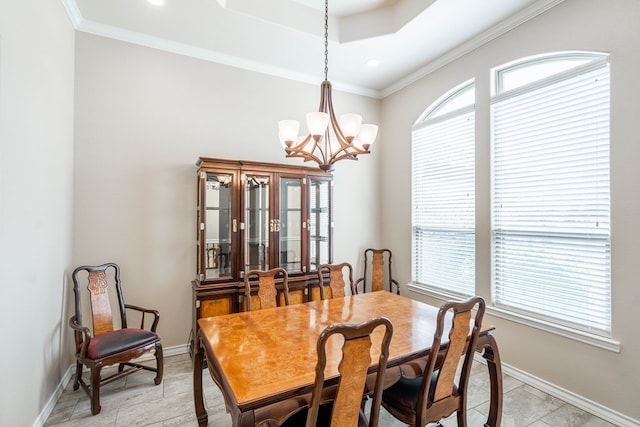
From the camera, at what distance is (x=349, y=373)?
1327 mm

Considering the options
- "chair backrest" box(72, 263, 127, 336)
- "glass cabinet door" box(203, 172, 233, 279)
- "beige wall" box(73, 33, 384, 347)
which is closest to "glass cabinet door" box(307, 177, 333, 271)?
"beige wall" box(73, 33, 384, 347)

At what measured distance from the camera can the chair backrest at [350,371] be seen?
124 cm

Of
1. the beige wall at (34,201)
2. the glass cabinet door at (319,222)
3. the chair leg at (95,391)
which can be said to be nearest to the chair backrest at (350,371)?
the beige wall at (34,201)

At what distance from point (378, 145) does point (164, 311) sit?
363cm

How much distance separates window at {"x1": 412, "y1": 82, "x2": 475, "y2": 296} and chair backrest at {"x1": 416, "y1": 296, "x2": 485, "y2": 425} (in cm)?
175

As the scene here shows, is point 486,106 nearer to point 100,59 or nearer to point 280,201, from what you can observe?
point 280,201

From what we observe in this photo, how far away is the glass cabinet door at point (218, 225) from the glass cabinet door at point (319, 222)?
0.97 meters

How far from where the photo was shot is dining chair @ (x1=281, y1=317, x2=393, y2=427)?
1.24m

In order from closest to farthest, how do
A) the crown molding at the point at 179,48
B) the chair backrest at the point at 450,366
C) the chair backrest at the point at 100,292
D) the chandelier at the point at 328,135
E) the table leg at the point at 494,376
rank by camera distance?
A: the chair backrest at the point at 450,366 < the table leg at the point at 494,376 < the chandelier at the point at 328,135 < the chair backrest at the point at 100,292 < the crown molding at the point at 179,48

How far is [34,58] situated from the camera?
6.83ft

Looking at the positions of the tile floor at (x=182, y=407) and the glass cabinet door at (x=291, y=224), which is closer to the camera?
the tile floor at (x=182, y=407)

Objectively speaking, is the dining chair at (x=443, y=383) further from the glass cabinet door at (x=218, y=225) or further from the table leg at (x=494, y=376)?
the glass cabinet door at (x=218, y=225)

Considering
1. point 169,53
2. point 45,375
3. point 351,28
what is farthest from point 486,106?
point 45,375

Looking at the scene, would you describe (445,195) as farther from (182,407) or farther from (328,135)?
(182,407)
